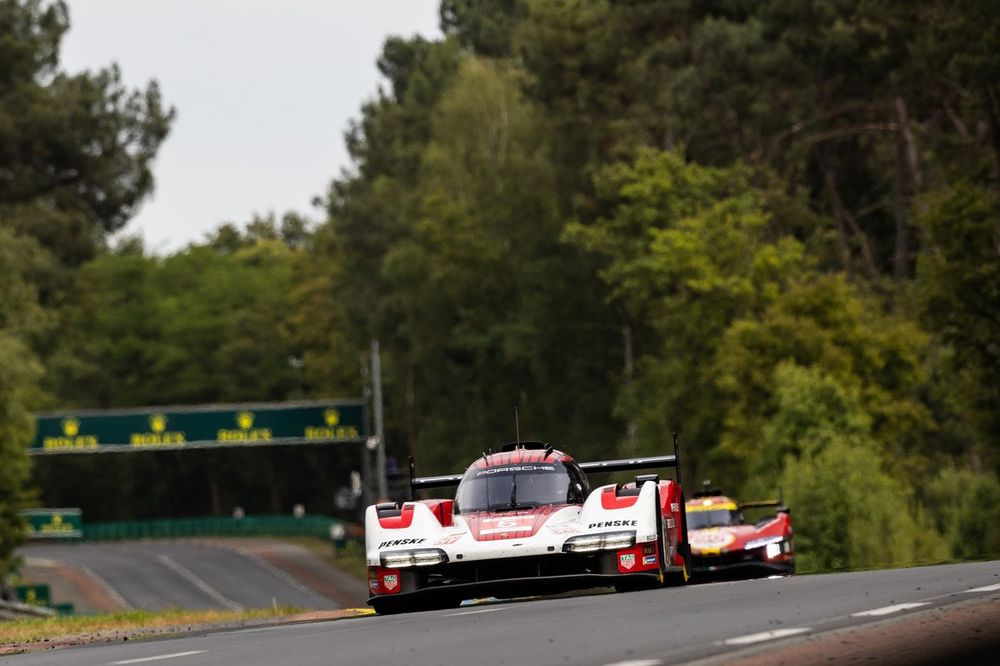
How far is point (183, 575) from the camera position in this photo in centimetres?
7888

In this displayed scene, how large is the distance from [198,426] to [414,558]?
65.7 m

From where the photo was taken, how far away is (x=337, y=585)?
2830 inches

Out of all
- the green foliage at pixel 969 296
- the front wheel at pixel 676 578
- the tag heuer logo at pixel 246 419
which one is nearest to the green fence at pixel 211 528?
the tag heuer logo at pixel 246 419

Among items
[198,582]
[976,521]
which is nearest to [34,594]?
[198,582]

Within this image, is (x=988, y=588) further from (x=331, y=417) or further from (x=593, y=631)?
(x=331, y=417)

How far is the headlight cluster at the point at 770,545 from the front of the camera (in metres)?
27.7

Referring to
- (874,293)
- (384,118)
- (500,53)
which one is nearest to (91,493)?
(384,118)

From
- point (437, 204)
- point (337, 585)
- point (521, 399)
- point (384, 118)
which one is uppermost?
point (384, 118)

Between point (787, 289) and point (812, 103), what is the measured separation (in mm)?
9988

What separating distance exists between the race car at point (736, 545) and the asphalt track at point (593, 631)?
10936 mm

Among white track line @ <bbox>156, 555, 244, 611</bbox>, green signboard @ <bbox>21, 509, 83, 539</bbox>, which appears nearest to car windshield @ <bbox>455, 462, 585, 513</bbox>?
white track line @ <bbox>156, 555, 244, 611</bbox>

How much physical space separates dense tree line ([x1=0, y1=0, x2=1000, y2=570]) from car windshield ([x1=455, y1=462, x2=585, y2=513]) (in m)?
18.9

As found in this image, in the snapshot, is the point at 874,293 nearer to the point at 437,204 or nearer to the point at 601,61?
the point at 601,61

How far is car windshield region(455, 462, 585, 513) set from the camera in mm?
19094
